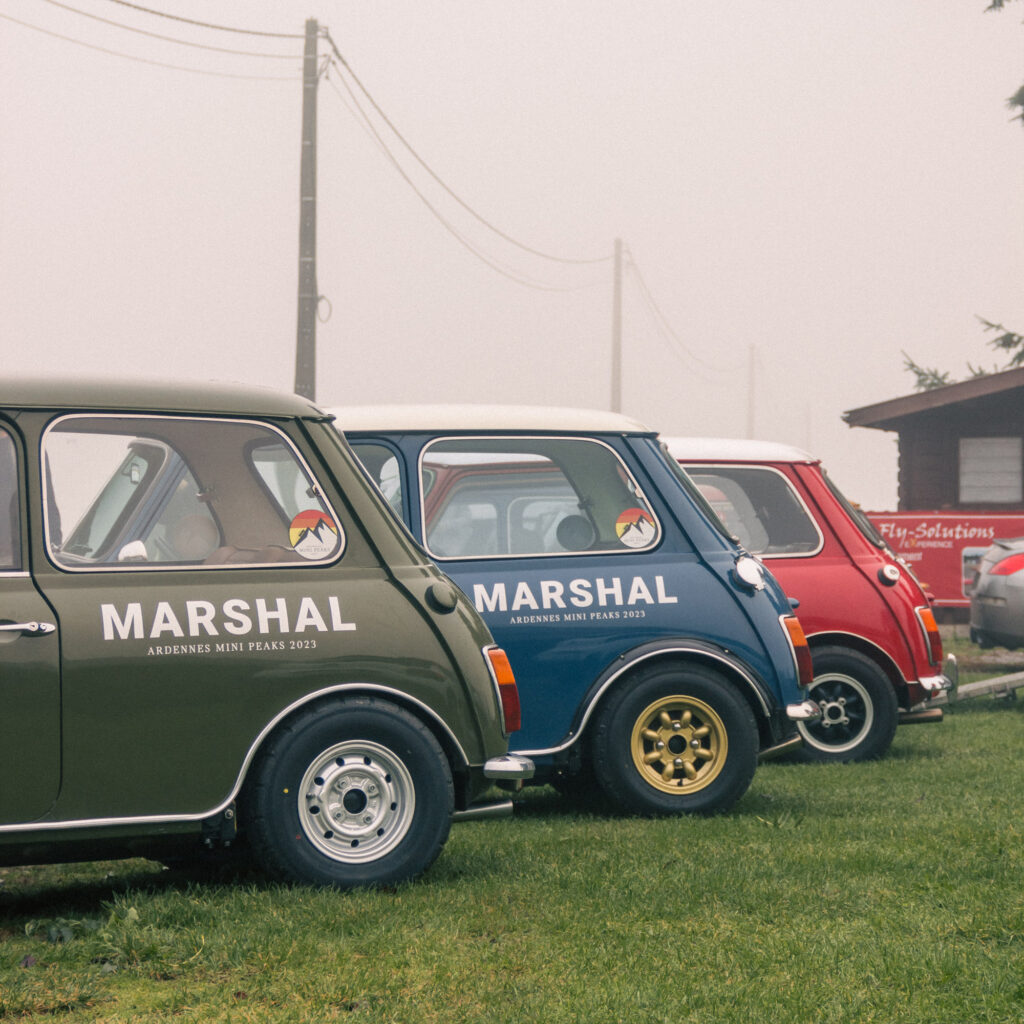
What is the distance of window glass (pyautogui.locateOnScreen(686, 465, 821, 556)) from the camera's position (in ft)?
32.3

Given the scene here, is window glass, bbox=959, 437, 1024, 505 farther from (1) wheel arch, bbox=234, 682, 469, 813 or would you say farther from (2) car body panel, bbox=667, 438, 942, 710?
(1) wheel arch, bbox=234, 682, 469, 813

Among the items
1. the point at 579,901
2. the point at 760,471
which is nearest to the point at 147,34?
the point at 760,471

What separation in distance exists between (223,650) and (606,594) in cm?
259

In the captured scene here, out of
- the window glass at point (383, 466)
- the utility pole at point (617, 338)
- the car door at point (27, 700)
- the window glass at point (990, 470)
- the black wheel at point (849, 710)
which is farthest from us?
the utility pole at point (617, 338)

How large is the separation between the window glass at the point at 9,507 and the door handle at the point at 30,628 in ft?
0.81

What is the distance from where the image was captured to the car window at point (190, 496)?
5562mm

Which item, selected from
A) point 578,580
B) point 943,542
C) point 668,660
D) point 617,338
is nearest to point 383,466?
point 578,580

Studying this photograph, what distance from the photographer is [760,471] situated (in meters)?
10.1

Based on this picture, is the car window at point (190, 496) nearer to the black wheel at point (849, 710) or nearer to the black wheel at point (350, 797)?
the black wheel at point (350, 797)

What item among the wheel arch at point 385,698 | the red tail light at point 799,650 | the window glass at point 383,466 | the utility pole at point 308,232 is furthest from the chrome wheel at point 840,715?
the utility pole at point 308,232

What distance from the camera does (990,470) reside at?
25.4 m

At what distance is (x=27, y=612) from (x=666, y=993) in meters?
2.50

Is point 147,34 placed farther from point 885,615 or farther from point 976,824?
point 976,824

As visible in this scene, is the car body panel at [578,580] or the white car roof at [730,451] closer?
the car body panel at [578,580]
